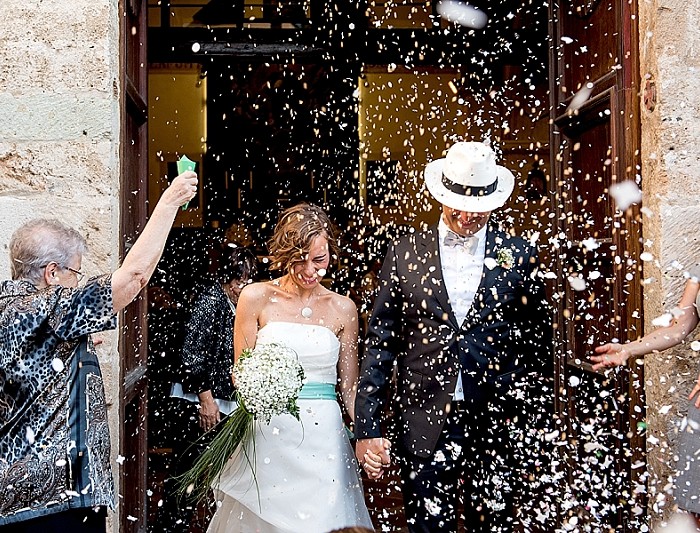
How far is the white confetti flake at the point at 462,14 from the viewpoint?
8.12 m

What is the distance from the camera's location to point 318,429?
4.04 m

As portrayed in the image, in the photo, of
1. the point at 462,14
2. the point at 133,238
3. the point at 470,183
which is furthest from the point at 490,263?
the point at 462,14

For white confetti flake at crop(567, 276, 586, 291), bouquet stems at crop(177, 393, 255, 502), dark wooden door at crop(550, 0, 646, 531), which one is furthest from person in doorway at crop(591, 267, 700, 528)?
bouquet stems at crop(177, 393, 255, 502)

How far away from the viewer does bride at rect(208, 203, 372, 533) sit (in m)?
3.90

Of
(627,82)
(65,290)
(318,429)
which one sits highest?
(627,82)

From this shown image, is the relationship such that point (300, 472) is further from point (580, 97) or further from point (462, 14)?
point (462, 14)

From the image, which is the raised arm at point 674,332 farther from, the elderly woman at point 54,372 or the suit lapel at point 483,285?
the elderly woman at point 54,372

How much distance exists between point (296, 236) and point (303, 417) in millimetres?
802

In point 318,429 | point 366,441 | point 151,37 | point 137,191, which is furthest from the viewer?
point 151,37

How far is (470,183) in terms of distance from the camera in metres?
3.86

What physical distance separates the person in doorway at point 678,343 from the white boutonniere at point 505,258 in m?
0.58

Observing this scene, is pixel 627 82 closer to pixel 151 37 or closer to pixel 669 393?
pixel 669 393

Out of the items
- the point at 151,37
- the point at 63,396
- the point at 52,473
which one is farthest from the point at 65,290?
the point at 151,37

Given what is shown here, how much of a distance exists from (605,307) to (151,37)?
4.93 m
